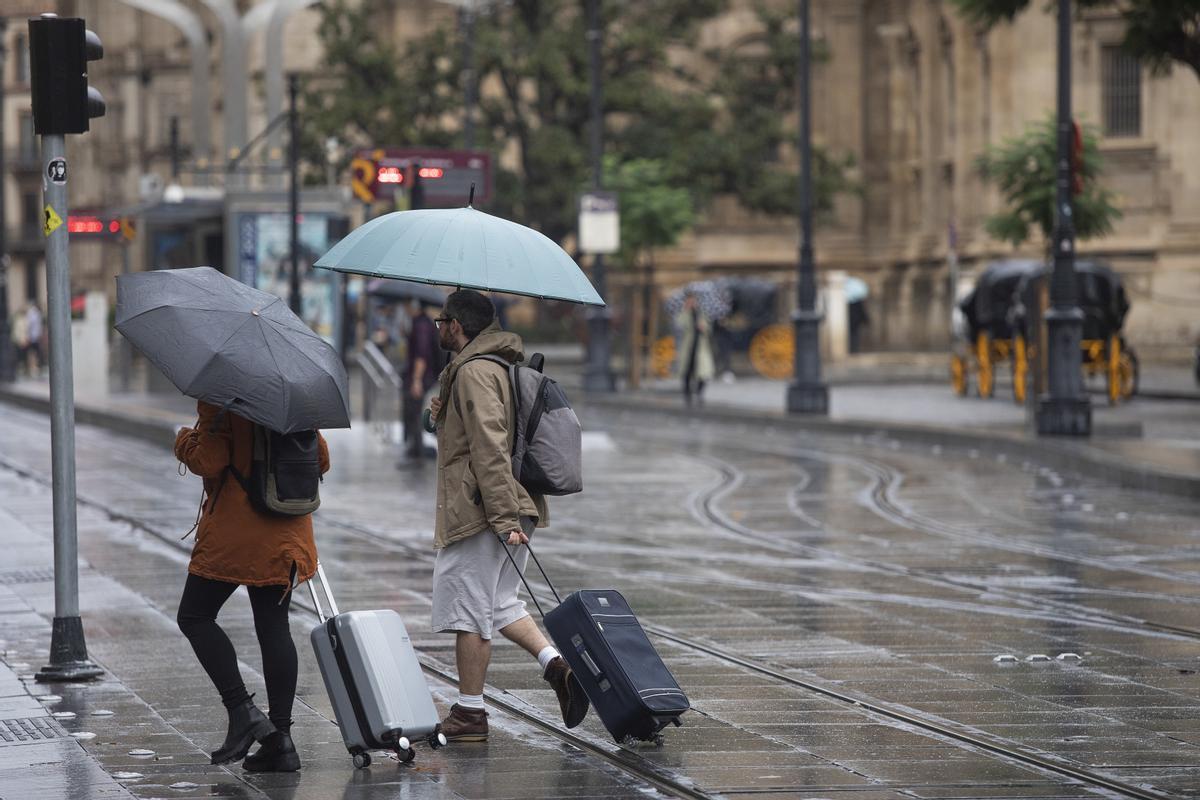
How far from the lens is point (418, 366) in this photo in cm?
2275

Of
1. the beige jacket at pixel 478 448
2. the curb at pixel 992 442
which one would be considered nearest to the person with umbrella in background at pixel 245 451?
the beige jacket at pixel 478 448

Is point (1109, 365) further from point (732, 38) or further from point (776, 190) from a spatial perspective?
point (732, 38)

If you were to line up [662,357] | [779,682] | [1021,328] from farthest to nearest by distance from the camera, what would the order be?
[662,357] → [1021,328] → [779,682]

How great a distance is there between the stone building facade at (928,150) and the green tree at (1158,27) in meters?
8.22

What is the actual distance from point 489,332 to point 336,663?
4.45 ft

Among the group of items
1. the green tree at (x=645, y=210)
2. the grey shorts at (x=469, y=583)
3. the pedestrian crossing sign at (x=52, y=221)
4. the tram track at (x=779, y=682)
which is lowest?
the tram track at (x=779, y=682)

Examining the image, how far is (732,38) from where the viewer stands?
65.3 metres

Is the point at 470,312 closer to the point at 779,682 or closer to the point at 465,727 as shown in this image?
the point at 465,727

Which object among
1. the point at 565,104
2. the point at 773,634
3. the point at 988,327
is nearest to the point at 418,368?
the point at 773,634

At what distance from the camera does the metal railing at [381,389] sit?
27391mm

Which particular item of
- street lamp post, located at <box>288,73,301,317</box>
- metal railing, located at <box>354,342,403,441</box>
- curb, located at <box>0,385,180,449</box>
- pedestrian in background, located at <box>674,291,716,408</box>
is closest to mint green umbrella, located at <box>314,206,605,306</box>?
curb, located at <box>0,385,180,449</box>

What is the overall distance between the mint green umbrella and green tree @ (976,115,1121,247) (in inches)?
1088

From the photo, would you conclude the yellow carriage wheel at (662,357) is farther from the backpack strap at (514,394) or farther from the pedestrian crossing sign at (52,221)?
the backpack strap at (514,394)

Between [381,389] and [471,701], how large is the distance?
19.5 metres
